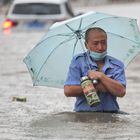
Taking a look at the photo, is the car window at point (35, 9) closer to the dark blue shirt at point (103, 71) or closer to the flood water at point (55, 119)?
the flood water at point (55, 119)

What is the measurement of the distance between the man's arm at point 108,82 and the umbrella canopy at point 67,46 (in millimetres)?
1110

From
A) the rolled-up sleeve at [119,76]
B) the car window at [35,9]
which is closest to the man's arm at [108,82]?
the rolled-up sleeve at [119,76]

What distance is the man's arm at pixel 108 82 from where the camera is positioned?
7668mm

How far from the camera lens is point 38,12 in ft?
77.6

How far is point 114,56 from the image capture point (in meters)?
8.79

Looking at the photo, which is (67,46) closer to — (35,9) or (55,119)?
(55,119)

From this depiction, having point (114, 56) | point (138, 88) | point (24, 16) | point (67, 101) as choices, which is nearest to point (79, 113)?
point (114, 56)

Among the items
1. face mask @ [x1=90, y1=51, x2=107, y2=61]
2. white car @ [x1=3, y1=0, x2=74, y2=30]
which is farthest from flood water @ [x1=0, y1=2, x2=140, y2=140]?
white car @ [x1=3, y1=0, x2=74, y2=30]

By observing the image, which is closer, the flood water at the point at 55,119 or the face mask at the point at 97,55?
the flood water at the point at 55,119

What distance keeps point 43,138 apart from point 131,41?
7.25 ft

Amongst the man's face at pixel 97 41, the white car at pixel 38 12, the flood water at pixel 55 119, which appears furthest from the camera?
the white car at pixel 38 12

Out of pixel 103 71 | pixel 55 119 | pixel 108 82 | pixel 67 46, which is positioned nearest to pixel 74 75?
pixel 103 71

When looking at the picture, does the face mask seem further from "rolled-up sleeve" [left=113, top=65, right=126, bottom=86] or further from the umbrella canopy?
the umbrella canopy

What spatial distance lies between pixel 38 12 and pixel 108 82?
53.0 feet
